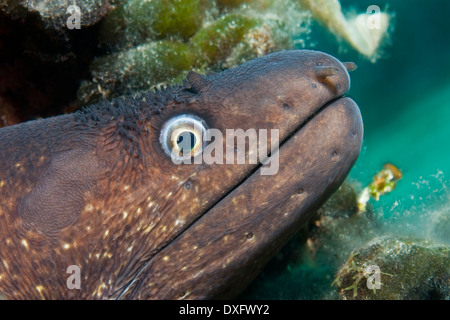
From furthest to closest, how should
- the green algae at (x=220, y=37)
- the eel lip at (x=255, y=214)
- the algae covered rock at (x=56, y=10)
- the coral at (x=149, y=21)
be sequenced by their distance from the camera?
1. the green algae at (x=220, y=37)
2. the coral at (x=149, y=21)
3. the algae covered rock at (x=56, y=10)
4. the eel lip at (x=255, y=214)

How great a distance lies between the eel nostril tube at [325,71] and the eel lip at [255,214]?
19 centimetres

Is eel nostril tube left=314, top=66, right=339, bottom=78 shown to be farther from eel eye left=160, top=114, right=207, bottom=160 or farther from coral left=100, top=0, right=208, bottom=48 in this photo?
coral left=100, top=0, right=208, bottom=48

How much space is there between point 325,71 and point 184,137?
→ 1000 millimetres

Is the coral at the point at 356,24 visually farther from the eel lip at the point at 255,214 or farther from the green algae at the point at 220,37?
the eel lip at the point at 255,214

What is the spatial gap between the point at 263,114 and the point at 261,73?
0.33 meters

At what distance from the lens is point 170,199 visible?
210cm

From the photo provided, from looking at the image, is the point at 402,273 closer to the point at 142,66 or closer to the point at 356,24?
the point at 142,66

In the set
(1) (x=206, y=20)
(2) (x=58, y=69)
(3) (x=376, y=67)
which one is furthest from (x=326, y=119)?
(3) (x=376, y=67)

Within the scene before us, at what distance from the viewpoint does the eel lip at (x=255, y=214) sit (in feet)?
6.84

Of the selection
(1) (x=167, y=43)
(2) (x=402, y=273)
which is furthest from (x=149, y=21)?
(2) (x=402, y=273)

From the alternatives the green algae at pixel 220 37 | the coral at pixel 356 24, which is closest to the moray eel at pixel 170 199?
the green algae at pixel 220 37

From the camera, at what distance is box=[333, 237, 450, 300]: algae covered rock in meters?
2.50

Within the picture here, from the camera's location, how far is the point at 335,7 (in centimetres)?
506
